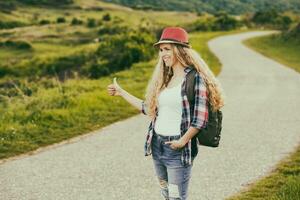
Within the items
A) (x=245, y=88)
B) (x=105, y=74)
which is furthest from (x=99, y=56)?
(x=245, y=88)

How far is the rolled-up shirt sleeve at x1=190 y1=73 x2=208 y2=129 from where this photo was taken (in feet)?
17.6

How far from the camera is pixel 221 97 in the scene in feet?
18.1

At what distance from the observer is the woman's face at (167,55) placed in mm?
5496

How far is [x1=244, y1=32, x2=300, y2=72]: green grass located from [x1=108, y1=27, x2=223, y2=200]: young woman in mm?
22714

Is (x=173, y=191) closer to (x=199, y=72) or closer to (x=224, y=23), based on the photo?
(x=199, y=72)

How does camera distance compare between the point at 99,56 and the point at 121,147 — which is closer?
the point at 121,147

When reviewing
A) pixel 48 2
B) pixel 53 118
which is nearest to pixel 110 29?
pixel 53 118

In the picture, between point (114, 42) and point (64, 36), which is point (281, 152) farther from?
point (64, 36)

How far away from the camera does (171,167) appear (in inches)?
218

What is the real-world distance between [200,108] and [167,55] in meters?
0.62

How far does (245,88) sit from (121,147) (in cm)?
1060

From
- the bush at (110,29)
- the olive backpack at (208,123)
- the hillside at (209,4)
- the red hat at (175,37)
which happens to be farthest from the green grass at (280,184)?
the hillside at (209,4)

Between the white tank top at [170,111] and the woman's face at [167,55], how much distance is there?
238mm

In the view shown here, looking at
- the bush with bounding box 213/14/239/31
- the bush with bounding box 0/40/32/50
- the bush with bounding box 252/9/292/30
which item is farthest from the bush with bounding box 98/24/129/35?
the bush with bounding box 252/9/292/30
